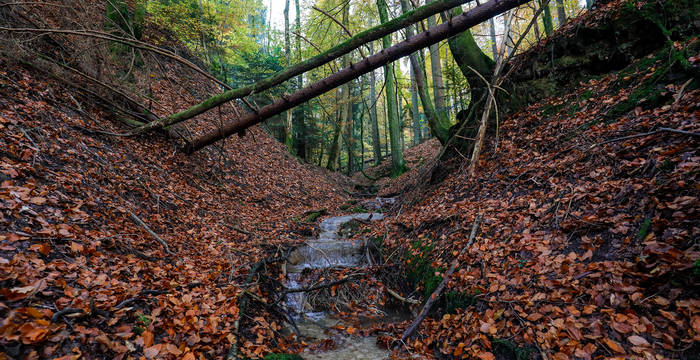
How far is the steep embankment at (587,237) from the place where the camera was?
2.34 m

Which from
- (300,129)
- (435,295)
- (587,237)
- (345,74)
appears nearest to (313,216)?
(345,74)

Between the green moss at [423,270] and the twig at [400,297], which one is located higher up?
the green moss at [423,270]

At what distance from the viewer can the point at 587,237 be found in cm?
313

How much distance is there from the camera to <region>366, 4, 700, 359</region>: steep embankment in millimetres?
2338

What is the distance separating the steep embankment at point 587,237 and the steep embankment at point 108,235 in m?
2.59

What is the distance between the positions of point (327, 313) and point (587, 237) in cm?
398

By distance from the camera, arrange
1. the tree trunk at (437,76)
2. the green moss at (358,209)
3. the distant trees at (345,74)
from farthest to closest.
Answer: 1. the tree trunk at (437,76)
2. the green moss at (358,209)
3. the distant trees at (345,74)

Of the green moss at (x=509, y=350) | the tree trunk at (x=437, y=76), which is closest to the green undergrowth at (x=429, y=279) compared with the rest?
the green moss at (x=509, y=350)

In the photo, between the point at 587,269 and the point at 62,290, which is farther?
the point at 587,269

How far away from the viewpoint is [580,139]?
4.66 m

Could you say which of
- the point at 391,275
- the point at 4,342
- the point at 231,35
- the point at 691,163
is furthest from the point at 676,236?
the point at 231,35

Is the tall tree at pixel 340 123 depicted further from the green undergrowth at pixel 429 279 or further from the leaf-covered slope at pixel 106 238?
the green undergrowth at pixel 429 279

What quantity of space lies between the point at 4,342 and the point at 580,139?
6769 mm

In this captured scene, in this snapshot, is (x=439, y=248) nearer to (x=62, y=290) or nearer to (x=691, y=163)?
(x=691, y=163)
